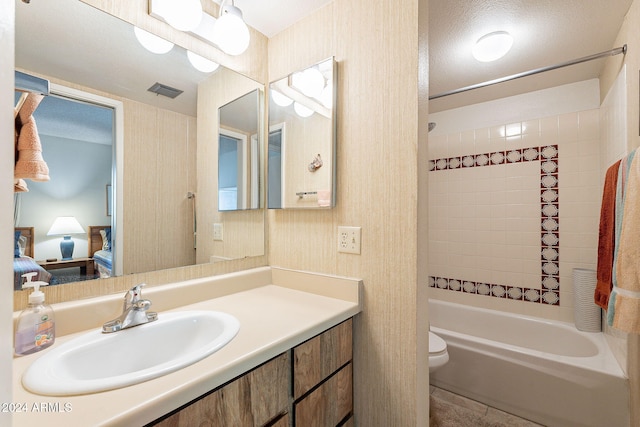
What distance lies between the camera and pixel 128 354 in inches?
33.2

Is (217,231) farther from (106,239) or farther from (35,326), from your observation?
(35,326)

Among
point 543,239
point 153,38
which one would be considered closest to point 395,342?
point 153,38

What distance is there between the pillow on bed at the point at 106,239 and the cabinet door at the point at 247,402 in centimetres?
66

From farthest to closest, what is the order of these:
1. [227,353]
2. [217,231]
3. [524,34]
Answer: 1. [524,34]
2. [217,231]
3. [227,353]

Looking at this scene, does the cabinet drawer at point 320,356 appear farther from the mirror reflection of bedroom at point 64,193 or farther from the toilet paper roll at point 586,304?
the toilet paper roll at point 586,304

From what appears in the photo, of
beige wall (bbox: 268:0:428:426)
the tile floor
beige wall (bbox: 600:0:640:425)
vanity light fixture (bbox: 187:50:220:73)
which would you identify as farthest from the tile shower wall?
vanity light fixture (bbox: 187:50:220:73)

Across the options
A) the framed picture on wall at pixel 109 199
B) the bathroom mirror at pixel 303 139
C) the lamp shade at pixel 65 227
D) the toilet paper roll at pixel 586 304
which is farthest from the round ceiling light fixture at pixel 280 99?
the toilet paper roll at pixel 586 304

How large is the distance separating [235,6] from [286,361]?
1.51m

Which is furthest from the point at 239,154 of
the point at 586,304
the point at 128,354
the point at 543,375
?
the point at 586,304

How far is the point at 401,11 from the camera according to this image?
1.07 meters

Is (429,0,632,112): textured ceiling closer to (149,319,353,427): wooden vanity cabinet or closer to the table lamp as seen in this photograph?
(149,319,353,427): wooden vanity cabinet

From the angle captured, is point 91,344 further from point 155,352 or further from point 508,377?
point 508,377

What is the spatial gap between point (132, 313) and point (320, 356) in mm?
633

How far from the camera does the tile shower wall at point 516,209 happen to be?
2.15 metres
